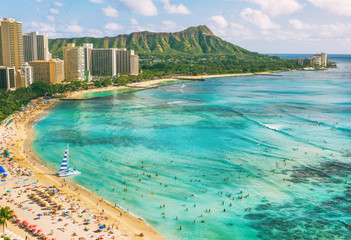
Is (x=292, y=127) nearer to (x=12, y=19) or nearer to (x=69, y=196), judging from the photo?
(x=69, y=196)

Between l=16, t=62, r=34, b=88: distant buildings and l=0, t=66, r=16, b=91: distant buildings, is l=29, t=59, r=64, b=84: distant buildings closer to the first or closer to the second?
l=16, t=62, r=34, b=88: distant buildings

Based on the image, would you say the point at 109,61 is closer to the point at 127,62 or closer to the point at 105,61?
the point at 105,61

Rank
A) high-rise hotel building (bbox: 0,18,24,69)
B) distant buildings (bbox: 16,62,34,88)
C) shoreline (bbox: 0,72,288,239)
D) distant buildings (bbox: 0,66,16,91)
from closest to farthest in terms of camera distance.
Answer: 1. shoreline (bbox: 0,72,288,239)
2. distant buildings (bbox: 0,66,16,91)
3. distant buildings (bbox: 16,62,34,88)
4. high-rise hotel building (bbox: 0,18,24,69)

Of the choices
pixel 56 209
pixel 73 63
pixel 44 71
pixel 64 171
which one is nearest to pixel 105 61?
pixel 73 63

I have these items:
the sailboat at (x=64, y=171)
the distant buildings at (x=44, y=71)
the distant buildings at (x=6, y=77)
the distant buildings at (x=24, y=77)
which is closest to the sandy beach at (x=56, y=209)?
the sailboat at (x=64, y=171)

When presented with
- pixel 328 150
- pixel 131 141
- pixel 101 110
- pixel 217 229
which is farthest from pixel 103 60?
pixel 217 229

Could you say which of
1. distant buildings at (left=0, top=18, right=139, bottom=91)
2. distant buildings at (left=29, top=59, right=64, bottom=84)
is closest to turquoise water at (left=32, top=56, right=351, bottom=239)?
distant buildings at (left=0, top=18, right=139, bottom=91)
